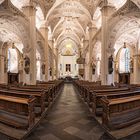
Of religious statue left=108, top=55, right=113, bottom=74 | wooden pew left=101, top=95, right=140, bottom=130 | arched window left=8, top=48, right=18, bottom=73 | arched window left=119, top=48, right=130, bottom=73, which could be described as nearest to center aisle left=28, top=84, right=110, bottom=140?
wooden pew left=101, top=95, right=140, bottom=130

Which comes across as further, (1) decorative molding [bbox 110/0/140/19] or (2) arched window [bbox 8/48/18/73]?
(2) arched window [bbox 8/48/18/73]

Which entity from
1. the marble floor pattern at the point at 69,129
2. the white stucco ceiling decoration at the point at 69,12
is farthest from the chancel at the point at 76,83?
the white stucco ceiling decoration at the point at 69,12

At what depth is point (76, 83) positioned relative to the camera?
18.2 m

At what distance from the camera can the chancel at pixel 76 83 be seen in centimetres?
454

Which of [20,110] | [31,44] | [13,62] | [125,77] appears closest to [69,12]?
[13,62]

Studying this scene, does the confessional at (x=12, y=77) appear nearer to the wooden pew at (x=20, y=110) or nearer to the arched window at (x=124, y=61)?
the arched window at (x=124, y=61)

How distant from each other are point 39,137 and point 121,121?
95.5 inches

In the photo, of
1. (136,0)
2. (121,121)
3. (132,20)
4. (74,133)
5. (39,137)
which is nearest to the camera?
(39,137)

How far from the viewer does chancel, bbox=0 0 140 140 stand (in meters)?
4.54

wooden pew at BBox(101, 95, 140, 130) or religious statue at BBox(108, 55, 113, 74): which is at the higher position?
religious statue at BBox(108, 55, 113, 74)

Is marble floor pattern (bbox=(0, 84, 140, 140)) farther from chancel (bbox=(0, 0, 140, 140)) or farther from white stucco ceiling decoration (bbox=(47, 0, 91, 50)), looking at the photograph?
A: white stucco ceiling decoration (bbox=(47, 0, 91, 50))

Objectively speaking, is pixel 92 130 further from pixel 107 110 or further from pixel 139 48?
pixel 139 48

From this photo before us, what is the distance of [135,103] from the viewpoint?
18.3 ft

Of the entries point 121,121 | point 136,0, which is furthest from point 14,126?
point 136,0
